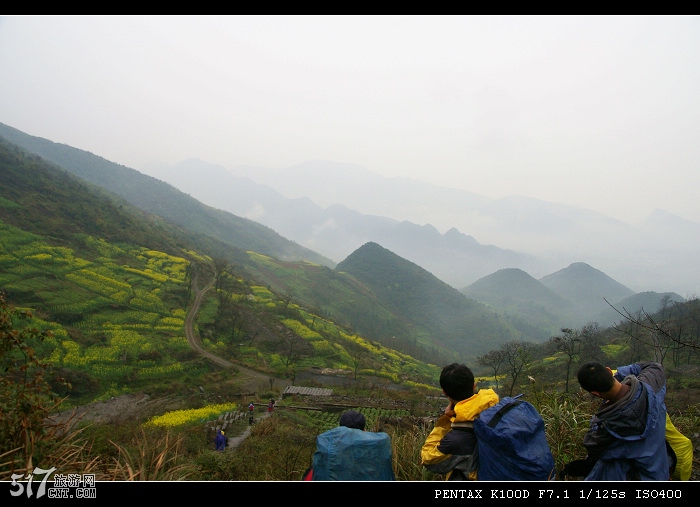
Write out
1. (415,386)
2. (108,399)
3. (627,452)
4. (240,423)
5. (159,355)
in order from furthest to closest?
(415,386)
(159,355)
(108,399)
(240,423)
(627,452)

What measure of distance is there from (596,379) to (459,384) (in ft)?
3.63

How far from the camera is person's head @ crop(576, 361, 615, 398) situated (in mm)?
2803

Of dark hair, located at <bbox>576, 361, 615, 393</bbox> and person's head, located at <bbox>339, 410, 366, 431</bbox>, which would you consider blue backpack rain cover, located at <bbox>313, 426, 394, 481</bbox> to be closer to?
person's head, located at <bbox>339, 410, 366, 431</bbox>

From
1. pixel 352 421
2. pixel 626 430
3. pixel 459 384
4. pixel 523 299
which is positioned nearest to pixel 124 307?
pixel 352 421

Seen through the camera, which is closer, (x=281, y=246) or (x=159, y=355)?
(x=159, y=355)

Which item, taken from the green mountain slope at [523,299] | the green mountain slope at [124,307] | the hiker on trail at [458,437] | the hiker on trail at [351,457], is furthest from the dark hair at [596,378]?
the green mountain slope at [523,299]

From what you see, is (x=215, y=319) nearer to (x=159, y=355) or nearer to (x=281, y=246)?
(x=159, y=355)

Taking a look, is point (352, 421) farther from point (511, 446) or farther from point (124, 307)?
point (124, 307)

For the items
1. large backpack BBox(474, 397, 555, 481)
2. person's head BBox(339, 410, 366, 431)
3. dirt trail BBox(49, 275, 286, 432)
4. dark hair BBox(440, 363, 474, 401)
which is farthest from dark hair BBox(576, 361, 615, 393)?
dirt trail BBox(49, 275, 286, 432)

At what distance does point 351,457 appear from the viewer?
284 centimetres

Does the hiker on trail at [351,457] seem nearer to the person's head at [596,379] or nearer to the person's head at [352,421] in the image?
the person's head at [352,421]

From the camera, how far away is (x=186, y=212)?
130625mm

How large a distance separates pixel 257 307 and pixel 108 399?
23.5m
